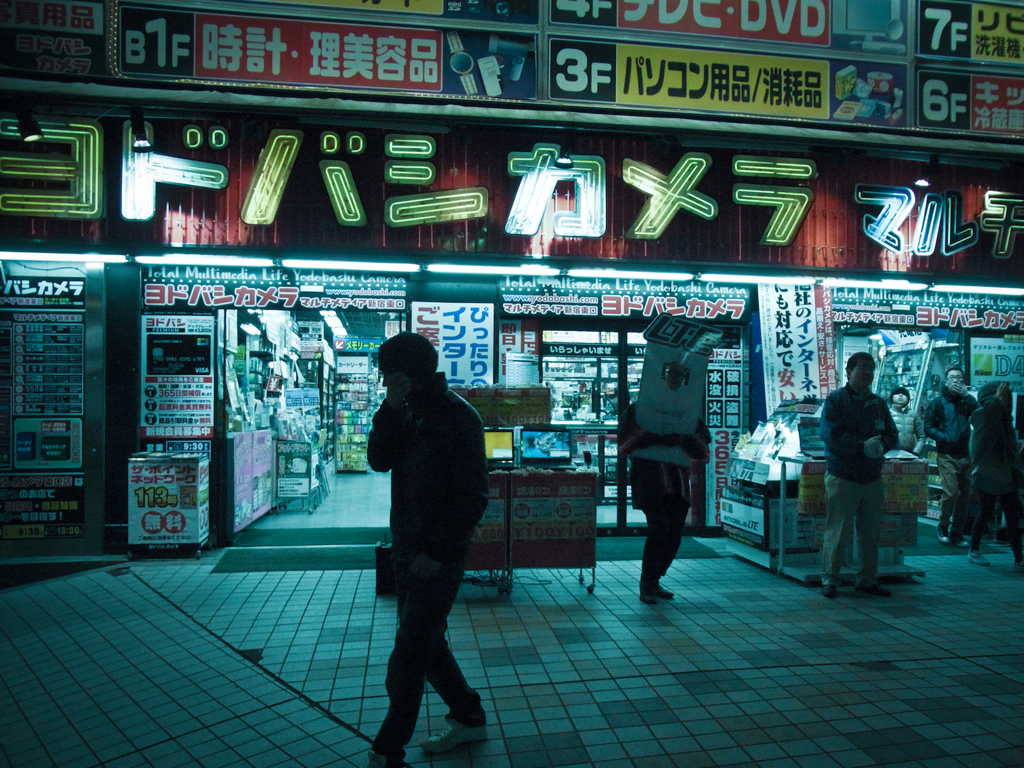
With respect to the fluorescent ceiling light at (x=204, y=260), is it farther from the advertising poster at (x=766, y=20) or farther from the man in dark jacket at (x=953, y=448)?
the man in dark jacket at (x=953, y=448)

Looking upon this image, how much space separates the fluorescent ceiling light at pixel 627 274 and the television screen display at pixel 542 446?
1864mm

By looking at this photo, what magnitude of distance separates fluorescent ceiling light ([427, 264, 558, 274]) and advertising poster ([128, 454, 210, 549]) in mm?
3268

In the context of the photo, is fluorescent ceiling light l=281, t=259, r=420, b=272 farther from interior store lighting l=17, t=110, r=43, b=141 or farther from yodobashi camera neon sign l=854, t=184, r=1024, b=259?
yodobashi camera neon sign l=854, t=184, r=1024, b=259

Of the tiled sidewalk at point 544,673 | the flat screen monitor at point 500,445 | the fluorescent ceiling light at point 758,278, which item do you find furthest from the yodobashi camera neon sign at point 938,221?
the flat screen monitor at point 500,445

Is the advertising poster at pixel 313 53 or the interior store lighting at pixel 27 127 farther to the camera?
the advertising poster at pixel 313 53

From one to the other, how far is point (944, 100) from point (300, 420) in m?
9.37

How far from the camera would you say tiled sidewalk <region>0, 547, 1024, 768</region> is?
11.3 ft

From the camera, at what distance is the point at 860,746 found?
3410 millimetres

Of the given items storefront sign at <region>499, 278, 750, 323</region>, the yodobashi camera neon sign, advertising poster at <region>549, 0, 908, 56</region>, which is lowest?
storefront sign at <region>499, 278, 750, 323</region>

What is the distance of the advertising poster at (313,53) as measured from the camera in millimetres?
6902

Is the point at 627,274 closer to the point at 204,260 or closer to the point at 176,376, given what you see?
the point at 204,260

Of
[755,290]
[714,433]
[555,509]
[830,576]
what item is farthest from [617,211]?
[830,576]

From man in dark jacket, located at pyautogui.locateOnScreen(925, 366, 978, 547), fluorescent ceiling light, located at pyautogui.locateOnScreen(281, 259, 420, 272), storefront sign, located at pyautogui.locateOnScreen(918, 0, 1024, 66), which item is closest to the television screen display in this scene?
fluorescent ceiling light, located at pyautogui.locateOnScreen(281, 259, 420, 272)

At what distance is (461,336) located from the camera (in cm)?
786
